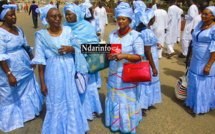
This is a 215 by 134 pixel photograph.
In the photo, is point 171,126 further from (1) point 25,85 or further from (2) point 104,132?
(1) point 25,85

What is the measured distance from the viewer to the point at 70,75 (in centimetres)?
267

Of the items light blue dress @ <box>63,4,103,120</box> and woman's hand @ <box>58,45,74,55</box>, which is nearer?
woman's hand @ <box>58,45,74,55</box>

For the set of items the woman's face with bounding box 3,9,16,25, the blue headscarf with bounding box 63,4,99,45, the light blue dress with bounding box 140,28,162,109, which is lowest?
the light blue dress with bounding box 140,28,162,109

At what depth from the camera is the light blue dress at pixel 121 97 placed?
2.69 meters

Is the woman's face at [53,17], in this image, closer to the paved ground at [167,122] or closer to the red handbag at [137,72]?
the red handbag at [137,72]

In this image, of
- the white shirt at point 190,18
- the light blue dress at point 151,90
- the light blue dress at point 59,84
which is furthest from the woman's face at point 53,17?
the white shirt at point 190,18

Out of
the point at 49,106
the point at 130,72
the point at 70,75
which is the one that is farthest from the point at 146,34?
the point at 49,106

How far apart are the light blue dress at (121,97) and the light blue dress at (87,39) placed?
0.53 meters

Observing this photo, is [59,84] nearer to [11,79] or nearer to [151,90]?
[11,79]

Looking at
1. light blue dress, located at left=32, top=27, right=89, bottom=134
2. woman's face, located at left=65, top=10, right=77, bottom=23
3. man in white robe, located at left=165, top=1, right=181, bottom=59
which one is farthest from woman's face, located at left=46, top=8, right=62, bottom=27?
man in white robe, located at left=165, top=1, right=181, bottom=59

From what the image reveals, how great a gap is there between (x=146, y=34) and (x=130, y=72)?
98 centimetres

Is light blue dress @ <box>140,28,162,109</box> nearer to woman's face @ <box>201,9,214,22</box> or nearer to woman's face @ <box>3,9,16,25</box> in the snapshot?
woman's face @ <box>201,9,214,22</box>

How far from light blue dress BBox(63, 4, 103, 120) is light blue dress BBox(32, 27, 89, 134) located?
515 millimetres

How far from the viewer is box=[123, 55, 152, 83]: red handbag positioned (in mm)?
2533
